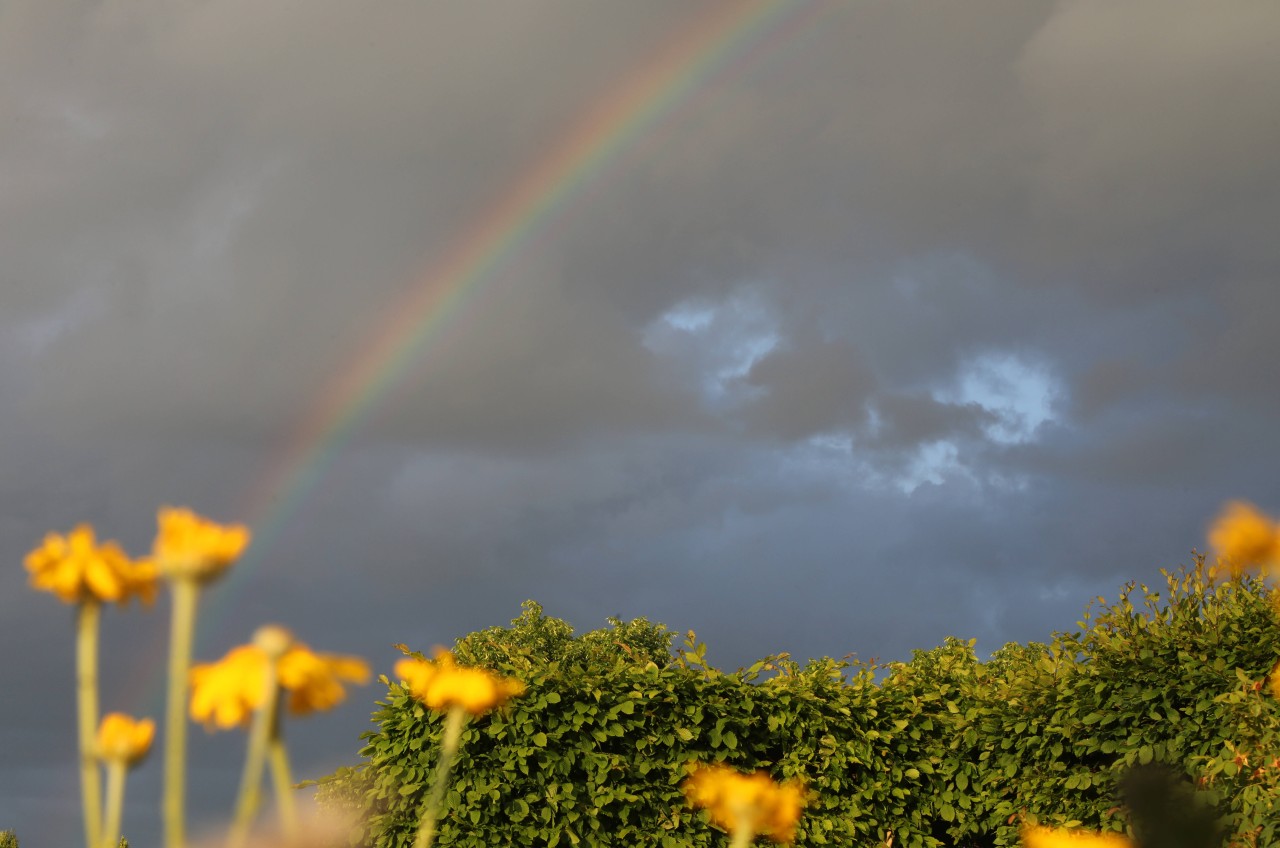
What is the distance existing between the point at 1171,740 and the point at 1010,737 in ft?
3.52

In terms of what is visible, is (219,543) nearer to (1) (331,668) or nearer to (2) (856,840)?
(1) (331,668)

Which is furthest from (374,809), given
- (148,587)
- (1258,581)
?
(148,587)

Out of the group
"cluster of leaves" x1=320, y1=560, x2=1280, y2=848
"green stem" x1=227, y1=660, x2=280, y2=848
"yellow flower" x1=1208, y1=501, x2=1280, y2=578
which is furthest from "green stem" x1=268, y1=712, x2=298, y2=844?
"cluster of leaves" x1=320, y1=560, x2=1280, y2=848

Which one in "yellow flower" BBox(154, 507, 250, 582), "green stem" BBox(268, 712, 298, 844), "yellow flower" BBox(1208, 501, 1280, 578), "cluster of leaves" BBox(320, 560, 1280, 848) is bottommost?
"green stem" BBox(268, 712, 298, 844)

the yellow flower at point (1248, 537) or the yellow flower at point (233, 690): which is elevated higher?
the yellow flower at point (1248, 537)

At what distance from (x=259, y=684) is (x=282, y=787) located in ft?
0.44

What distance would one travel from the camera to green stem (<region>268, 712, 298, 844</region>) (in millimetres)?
A: 1205

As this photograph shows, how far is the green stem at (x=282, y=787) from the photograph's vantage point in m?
1.20

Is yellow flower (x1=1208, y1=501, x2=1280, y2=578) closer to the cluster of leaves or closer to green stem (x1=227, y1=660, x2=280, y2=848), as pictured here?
green stem (x1=227, y1=660, x2=280, y2=848)

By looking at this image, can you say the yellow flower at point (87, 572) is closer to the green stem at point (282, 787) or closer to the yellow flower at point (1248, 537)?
the green stem at point (282, 787)

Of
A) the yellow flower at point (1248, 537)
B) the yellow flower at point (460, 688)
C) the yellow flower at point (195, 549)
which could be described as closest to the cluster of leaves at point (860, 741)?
the yellow flower at point (1248, 537)

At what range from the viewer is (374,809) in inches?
266

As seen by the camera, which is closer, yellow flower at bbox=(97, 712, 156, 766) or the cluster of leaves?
yellow flower at bbox=(97, 712, 156, 766)

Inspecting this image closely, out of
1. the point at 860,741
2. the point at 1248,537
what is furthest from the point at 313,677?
the point at 860,741
